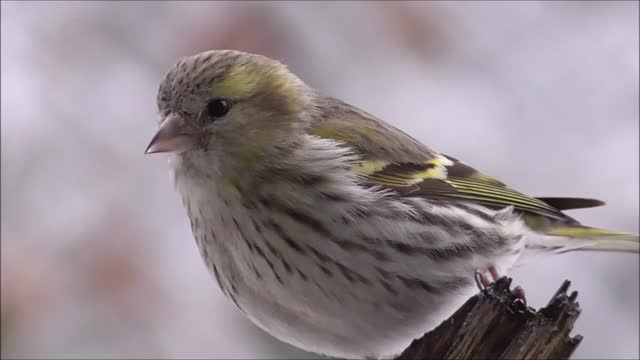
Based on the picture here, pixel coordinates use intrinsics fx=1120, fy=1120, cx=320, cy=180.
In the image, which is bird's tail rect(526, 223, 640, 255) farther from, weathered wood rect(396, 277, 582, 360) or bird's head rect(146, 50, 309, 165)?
weathered wood rect(396, 277, 582, 360)

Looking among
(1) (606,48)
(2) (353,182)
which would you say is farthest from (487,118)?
(2) (353,182)

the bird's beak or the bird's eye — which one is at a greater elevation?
the bird's eye

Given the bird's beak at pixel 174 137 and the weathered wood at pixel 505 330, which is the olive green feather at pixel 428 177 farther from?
the weathered wood at pixel 505 330

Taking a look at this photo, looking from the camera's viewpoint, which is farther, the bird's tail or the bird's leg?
the bird's tail

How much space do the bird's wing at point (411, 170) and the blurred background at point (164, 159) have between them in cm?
131

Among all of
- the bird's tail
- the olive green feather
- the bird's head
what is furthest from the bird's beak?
the bird's tail

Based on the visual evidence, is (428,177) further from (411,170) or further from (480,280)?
(480,280)

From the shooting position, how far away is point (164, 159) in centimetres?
499

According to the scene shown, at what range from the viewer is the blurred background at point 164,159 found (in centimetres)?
478

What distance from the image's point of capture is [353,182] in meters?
3.24

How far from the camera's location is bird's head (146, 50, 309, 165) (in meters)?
3.21

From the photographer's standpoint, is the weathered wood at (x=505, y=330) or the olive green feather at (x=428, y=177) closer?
the weathered wood at (x=505, y=330)

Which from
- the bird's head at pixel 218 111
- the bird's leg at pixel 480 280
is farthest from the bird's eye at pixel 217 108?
the bird's leg at pixel 480 280

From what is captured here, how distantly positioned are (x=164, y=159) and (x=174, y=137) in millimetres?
1852
